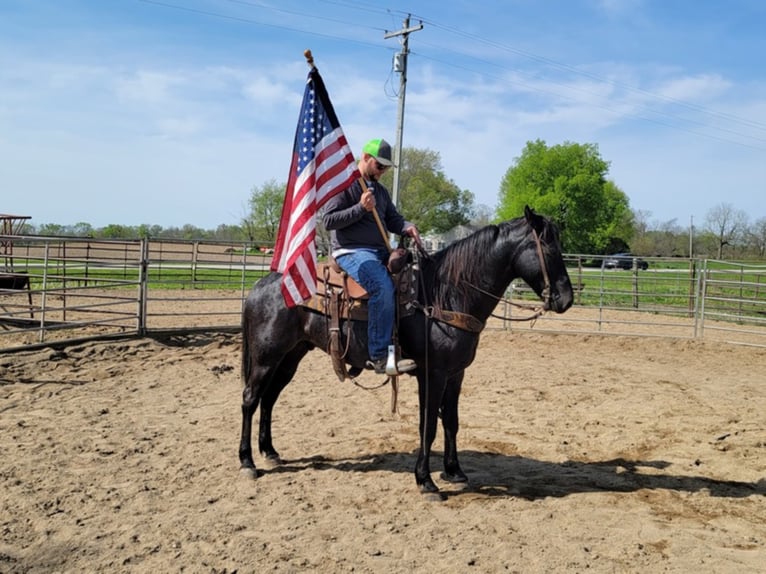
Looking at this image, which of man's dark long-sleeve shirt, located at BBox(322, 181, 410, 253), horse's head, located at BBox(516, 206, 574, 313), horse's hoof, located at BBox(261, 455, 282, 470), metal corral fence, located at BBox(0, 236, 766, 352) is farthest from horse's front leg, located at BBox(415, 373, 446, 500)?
metal corral fence, located at BBox(0, 236, 766, 352)

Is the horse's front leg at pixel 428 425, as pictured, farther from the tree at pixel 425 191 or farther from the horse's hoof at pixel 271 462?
the tree at pixel 425 191

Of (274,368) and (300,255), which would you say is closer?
(300,255)

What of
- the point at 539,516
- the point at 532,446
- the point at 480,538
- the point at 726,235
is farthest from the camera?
the point at 726,235

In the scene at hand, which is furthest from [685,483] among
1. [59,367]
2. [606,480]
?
[59,367]

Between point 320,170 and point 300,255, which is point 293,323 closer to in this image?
A: point 300,255

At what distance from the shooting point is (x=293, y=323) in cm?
464

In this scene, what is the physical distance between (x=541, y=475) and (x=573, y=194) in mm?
49550

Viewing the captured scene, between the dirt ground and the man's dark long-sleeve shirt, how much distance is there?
1844 millimetres

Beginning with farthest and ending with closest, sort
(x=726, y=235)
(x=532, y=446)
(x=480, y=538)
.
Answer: (x=726, y=235) → (x=532, y=446) → (x=480, y=538)

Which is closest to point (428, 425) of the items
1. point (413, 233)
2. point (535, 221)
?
point (413, 233)

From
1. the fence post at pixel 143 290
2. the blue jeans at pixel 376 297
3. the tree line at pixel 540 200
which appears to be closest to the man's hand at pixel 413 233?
the blue jeans at pixel 376 297

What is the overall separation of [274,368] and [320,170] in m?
1.69

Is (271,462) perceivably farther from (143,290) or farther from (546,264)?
(143,290)

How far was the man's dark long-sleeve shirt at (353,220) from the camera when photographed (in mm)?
4055
